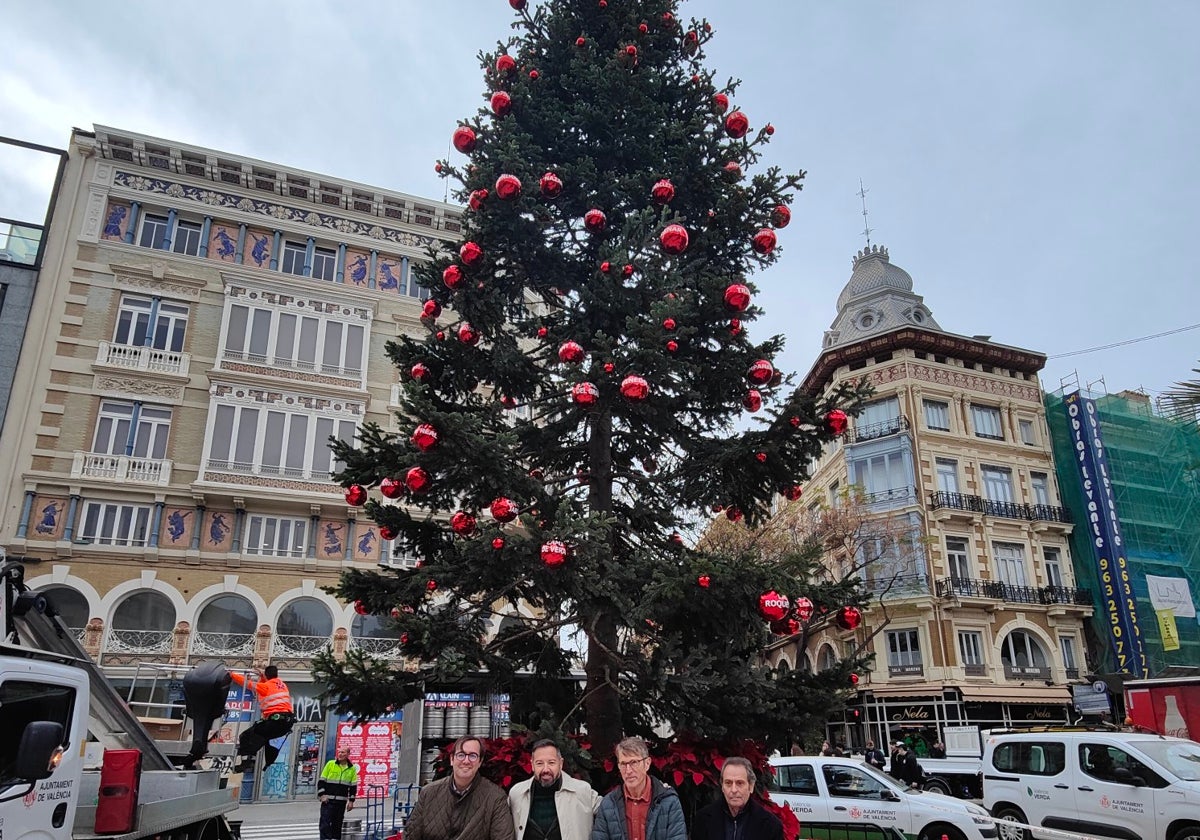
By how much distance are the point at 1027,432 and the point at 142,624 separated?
1377 inches

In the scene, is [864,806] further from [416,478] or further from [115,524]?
[115,524]

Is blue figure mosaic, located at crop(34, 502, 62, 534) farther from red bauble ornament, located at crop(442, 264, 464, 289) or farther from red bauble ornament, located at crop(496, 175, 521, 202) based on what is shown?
red bauble ornament, located at crop(496, 175, 521, 202)

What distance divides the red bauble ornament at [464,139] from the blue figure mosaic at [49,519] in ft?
69.8

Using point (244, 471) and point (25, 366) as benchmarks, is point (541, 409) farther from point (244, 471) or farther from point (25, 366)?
point (25, 366)

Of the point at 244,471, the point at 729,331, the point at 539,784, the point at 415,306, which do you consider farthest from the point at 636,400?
the point at 415,306

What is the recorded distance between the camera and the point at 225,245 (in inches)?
1080

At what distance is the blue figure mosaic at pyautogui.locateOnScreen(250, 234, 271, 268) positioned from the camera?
27688 millimetres

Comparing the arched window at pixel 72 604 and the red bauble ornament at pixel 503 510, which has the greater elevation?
the arched window at pixel 72 604

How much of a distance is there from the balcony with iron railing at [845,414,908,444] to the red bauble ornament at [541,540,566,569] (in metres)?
28.0

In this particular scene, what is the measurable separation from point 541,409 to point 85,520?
67.8 ft

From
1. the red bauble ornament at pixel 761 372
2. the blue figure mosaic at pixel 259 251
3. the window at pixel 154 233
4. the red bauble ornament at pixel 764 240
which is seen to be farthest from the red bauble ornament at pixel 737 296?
the window at pixel 154 233

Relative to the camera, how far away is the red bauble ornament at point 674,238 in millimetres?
7605

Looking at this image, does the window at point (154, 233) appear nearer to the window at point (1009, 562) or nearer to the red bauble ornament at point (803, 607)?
the red bauble ornament at point (803, 607)

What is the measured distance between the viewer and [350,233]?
1147 inches
